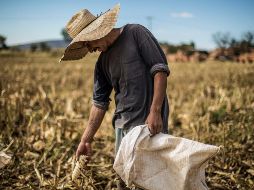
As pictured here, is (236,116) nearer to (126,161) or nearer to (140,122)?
(140,122)

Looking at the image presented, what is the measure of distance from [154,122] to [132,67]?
40cm

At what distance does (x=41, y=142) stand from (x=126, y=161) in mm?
2231

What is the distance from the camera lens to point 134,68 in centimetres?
232

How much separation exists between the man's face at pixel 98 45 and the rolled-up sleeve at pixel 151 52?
0.22m

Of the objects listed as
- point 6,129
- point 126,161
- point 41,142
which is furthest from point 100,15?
point 6,129

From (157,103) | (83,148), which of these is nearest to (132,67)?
(157,103)

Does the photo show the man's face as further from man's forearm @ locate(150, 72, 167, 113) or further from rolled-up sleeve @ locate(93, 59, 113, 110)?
man's forearm @ locate(150, 72, 167, 113)

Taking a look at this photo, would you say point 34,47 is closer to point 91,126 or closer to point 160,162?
point 91,126

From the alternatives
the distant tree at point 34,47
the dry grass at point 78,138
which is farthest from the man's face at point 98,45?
the distant tree at point 34,47

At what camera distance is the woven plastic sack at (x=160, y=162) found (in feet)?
6.57

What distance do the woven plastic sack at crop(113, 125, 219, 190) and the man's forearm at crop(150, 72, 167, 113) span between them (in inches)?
5.8

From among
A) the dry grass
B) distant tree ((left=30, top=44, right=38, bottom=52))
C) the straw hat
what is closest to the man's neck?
the straw hat

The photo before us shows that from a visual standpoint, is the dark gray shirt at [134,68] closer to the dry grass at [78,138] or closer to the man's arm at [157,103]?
the man's arm at [157,103]

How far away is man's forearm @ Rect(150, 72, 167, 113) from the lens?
2180 mm
